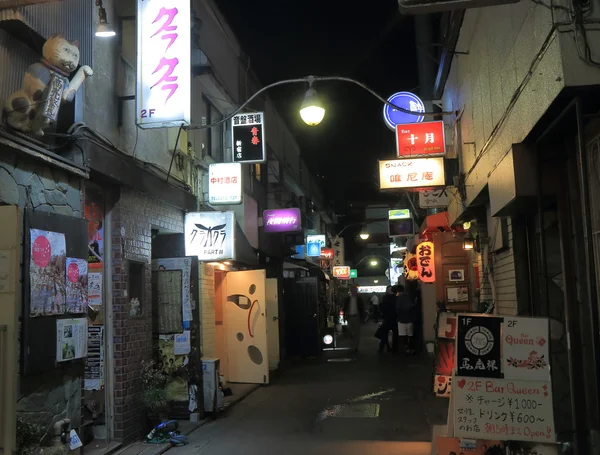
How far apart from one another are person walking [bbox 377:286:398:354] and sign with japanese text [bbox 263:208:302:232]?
4105 mm

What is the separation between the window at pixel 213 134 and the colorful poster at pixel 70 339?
22.2 ft

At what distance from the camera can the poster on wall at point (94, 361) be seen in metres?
8.05

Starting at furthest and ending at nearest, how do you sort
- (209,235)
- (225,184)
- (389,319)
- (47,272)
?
(389,319), (225,184), (209,235), (47,272)

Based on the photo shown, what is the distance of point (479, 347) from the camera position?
16.8 ft

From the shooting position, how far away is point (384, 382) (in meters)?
13.0

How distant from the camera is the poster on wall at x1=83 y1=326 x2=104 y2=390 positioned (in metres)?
8.05

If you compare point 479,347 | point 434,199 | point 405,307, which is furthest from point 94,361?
point 405,307

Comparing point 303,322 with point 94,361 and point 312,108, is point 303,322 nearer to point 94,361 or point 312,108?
A: point 312,108

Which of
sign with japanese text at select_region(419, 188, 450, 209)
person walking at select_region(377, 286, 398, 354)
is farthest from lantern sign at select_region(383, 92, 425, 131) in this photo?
person walking at select_region(377, 286, 398, 354)

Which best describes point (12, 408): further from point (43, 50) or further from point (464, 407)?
point (43, 50)

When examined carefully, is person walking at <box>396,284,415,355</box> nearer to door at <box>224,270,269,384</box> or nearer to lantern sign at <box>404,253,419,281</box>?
lantern sign at <box>404,253,419,281</box>

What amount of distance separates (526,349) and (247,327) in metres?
8.79

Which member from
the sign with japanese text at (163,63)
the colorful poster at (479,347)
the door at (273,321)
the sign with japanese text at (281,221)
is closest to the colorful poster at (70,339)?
the sign with japanese text at (163,63)

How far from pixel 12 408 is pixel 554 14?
16.9 ft
